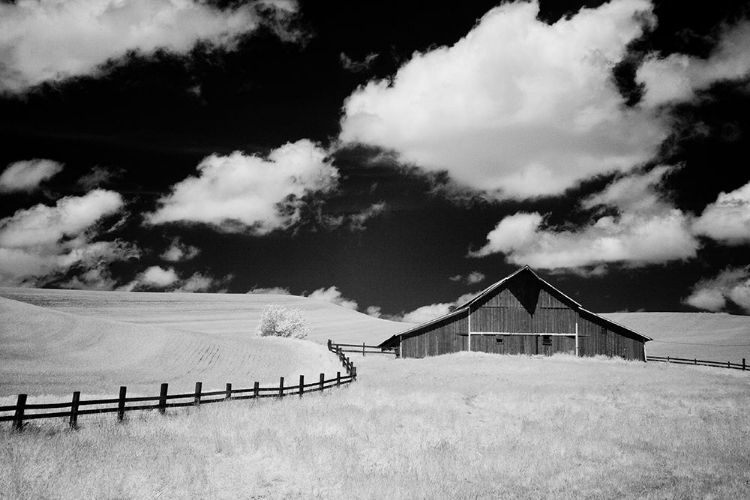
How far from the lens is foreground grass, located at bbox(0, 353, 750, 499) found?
875 centimetres

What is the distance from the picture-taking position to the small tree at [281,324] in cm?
7431

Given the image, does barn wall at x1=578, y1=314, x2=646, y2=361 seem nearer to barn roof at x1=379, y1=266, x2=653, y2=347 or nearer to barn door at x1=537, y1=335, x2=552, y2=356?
barn roof at x1=379, y1=266, x2=653, y2=347

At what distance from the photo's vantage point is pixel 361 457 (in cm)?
1105

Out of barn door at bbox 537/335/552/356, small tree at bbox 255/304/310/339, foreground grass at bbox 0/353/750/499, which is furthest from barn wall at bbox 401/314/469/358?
small tree at bbox 255/304/310/339

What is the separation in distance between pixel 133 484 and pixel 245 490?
73.2 inches

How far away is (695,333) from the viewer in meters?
91.9

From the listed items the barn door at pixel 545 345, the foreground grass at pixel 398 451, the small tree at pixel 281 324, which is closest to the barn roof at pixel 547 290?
the barn door at pixel 545 345

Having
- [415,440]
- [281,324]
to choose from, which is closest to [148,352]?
[281,324]

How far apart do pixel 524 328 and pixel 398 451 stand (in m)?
35.8

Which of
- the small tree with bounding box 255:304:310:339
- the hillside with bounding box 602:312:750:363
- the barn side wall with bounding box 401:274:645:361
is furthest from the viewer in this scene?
the small tree with bounding box 255:304:310:339

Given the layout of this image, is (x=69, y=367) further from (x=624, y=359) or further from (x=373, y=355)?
(x=624, y=359)

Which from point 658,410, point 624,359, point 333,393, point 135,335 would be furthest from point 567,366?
point 135,335

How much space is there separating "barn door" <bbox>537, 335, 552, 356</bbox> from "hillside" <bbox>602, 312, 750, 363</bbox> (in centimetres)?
3366

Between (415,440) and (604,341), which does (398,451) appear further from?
(604,341)
